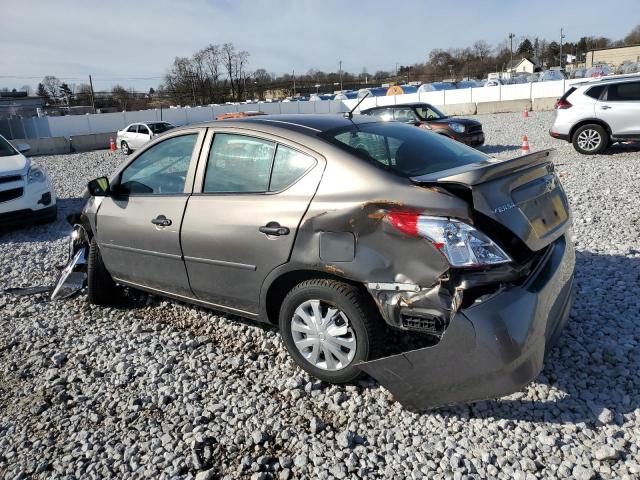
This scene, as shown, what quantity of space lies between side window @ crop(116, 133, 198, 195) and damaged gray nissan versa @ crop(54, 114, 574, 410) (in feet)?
0.05

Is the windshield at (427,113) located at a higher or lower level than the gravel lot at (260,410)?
higher

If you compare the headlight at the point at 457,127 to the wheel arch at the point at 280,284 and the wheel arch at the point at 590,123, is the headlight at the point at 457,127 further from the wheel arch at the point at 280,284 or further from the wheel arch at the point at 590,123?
the wheel arch at the point at 280,284

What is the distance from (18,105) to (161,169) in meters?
57.9

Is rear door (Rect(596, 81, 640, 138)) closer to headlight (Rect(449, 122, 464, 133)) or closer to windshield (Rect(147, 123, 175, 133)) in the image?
headlight (Rect(449, 122, 464, 133))

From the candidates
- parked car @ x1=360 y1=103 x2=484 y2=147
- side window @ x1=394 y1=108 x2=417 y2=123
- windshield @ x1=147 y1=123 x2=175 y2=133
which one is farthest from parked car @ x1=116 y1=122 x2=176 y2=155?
side window @ x1=394 y1=108 x2=417 y2=123

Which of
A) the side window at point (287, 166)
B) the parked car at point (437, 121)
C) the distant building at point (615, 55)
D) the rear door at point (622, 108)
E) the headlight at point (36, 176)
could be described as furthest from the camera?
the distant building at point (615, 55)

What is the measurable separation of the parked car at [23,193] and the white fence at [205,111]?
64.2 feet

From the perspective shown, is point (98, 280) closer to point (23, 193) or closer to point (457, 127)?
point (23, 193)

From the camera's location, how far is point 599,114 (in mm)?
10773

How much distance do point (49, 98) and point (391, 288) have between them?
70987 mm

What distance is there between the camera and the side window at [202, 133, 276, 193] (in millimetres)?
3215

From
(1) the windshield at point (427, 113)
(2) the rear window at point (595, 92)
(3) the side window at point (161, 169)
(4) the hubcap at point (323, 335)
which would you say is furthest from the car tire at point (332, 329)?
(1) the windshield at point (427, 113)

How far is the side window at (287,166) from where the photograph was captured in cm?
302

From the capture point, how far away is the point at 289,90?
73750 millimetres
